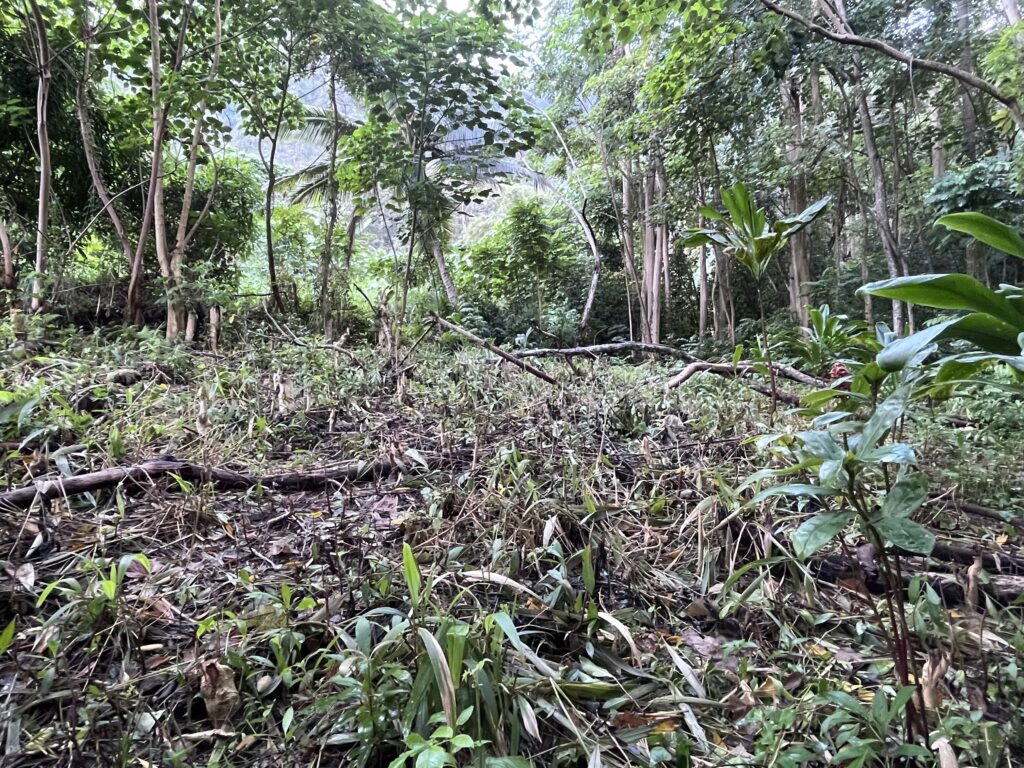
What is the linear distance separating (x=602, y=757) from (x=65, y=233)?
17.4 ft

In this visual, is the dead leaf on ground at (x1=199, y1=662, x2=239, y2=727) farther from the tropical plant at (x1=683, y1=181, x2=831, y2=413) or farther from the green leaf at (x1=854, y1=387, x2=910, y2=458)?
the tropical plant at (x1=683, y1=181, x2=831, y2=413)

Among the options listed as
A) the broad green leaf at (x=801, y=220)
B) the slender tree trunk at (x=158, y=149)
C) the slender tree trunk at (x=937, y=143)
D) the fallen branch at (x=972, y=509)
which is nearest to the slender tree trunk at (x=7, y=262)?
the slender tree trunk at (x=158, y=149)

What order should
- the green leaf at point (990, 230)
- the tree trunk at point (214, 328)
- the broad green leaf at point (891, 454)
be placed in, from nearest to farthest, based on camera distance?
1. the broad green leaf at point (891, 454)
2. the green leaf at point (990, 230)
3. the tree trunk at point (214, 328)

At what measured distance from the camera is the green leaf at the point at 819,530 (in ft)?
2.38

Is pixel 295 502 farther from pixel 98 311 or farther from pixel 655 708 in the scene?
pixel 98 311

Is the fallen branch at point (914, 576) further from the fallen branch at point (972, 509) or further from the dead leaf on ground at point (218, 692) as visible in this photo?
the dead leaf on ground at point (218, 692)

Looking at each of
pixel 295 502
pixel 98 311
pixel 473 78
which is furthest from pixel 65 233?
pixel 295 502

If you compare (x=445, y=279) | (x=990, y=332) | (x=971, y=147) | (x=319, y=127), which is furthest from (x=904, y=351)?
(x=319, y=127)

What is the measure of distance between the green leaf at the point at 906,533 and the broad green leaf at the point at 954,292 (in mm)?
378

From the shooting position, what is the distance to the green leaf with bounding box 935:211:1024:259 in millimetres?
940

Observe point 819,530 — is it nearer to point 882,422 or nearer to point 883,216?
point 882,422

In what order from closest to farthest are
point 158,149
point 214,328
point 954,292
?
point 954,292, point 158,149, point 214,328

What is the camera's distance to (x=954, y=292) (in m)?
0.91

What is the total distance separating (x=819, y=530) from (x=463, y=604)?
721 millimetres
